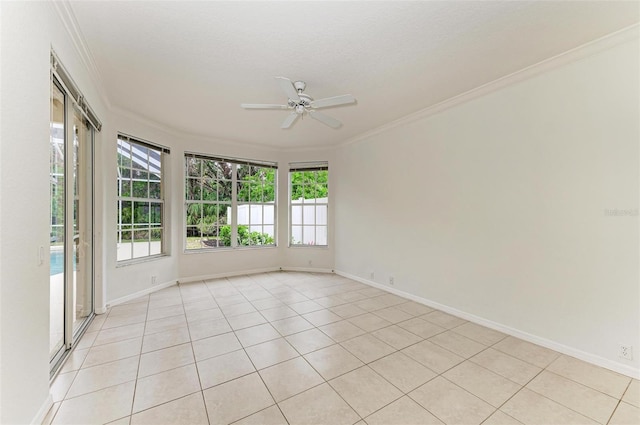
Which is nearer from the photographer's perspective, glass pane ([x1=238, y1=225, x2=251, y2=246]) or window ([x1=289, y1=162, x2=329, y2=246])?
glass pane ([x1=238, y1=225, x2=251, y2=246])

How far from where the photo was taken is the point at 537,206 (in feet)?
8.98

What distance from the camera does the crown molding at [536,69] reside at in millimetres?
2210

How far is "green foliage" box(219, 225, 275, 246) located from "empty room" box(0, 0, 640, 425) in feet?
4.21

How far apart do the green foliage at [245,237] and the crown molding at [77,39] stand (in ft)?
10.0

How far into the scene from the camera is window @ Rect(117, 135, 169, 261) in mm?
4020

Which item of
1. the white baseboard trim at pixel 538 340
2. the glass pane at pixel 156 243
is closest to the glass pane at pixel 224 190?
the glass pane at pixel 156 243

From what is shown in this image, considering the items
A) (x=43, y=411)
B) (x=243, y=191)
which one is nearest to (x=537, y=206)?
(x=43, y=411)

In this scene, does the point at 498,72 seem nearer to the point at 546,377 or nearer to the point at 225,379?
the point at 546,377

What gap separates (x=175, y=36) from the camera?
2.23 metres

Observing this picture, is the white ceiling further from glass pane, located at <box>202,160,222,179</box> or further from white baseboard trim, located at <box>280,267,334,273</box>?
white baseboard trim, located at <box>280,267,334,273</box>

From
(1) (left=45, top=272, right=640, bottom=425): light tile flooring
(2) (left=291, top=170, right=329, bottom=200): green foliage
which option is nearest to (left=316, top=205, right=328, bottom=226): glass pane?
(2) (left=291, top=170, right=329, bottom=200): green foliage

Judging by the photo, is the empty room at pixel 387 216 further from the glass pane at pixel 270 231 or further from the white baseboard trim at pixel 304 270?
the glass pane at pixel 270 231

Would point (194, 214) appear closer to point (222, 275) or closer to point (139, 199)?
point (139, 199)

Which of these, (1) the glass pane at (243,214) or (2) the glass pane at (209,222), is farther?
(1) the glass pane at (243,214)
